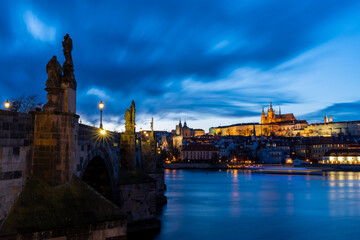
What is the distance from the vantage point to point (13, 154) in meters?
9.91

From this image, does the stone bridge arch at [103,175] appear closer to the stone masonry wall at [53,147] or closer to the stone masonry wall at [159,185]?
the stone masonry wall at [53,147]

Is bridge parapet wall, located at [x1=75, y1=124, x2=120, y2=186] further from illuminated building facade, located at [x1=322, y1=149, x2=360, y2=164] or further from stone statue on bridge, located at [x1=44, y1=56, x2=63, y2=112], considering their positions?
illuminated building facade, located at [x1=322, y1=149, x2=360, y2=164]

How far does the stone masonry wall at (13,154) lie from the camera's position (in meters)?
9.42

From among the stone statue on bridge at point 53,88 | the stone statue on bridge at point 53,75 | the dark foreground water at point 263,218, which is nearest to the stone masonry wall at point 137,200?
the dark foreground water at point 263,218

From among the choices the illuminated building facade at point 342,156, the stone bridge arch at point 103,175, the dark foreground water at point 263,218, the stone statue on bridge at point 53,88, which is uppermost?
the stone statue on bridge at point 53,88

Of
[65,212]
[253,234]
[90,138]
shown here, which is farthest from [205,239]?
[65,212]

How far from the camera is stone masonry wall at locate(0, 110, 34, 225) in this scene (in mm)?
9422

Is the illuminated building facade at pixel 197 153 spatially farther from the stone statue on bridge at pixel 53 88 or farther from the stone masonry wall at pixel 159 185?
the stone statue on bridge at pixel 53 88

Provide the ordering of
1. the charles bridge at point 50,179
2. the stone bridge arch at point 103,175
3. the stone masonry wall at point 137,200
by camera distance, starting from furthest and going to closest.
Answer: the stone masonry wall at point 137,200
the stone bridge arch at point 103,175
the charles bridge at point 50,179

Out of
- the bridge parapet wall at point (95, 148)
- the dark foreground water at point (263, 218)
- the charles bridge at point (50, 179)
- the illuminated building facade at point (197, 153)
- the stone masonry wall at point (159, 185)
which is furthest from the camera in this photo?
the illuminated building facade at point (197, 153)

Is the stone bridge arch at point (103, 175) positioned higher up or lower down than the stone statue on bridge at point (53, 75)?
lower down

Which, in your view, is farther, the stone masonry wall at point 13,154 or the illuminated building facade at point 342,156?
the illuminated building facade at point 342,156

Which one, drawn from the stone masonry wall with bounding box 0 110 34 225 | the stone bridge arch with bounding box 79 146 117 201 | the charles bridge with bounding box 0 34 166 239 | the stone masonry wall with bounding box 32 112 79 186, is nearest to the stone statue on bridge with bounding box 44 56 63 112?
the charles bridge with bounding box 0 34 166 239

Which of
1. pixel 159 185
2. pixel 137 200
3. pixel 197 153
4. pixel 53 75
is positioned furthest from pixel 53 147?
pixel 197 153
